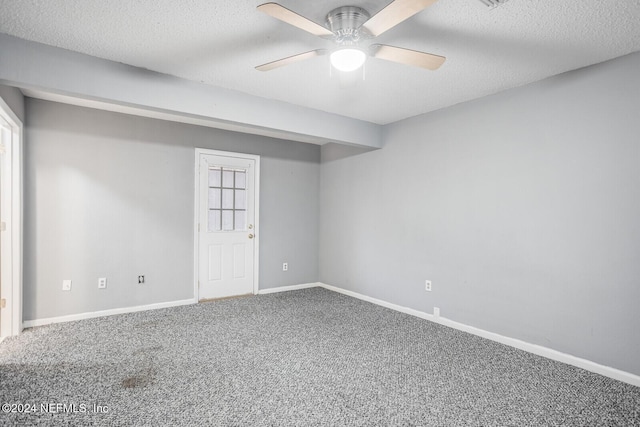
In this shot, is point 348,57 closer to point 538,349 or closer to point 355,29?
point 355,29

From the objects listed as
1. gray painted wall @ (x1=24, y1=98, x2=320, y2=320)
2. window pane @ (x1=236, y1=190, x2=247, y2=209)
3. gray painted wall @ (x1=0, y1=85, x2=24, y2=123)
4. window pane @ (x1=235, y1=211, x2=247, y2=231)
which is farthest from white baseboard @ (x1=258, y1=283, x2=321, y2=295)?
gray painted wall @ (x1=0, y1=85, x2=24, y2=123)

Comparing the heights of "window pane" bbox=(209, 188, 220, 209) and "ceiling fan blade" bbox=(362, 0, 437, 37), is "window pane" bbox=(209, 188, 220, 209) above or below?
below

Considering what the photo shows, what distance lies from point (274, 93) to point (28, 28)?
6.06 ft

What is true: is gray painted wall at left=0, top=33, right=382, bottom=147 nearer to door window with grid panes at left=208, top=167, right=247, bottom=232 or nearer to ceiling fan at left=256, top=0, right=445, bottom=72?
ceiling fan at left=256, top=0, right=445, bottom=72

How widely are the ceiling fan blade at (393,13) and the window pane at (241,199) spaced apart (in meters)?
3.37

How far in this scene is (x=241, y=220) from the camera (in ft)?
16.3

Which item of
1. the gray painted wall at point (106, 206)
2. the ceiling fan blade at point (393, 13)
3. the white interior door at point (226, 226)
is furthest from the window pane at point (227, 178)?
the ceiling fan blade at point (393, 13)

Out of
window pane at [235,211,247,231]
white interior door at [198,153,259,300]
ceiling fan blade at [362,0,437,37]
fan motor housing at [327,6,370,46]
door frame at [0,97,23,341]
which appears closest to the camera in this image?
ceiling fan blade at [362,0,437,37]

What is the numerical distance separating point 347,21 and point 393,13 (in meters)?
0.34

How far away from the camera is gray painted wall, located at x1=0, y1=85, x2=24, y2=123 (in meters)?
2.78

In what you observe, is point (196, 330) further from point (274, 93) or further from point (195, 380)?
point (274, 93)

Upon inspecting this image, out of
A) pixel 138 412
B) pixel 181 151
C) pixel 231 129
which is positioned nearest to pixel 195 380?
pixel 138 412

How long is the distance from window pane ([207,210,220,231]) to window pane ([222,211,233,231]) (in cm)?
7

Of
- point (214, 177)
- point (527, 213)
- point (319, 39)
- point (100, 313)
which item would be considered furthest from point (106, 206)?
point (527, 213)
